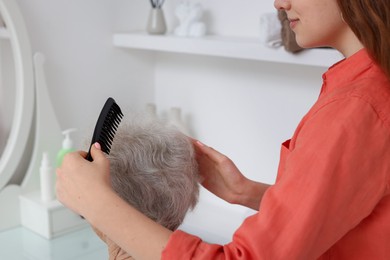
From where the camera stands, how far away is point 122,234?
73 centimetres

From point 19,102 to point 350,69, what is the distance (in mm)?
1206

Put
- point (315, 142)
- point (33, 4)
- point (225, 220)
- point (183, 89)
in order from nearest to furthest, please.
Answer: point (315, 142), point (33, 4), point (225, 220), point (183, 89)

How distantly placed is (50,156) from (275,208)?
1258mm

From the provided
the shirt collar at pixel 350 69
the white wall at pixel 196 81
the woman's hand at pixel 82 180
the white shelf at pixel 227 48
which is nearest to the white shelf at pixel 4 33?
the white wall at pixel 196 81

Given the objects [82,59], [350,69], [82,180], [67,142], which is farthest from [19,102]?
[350,69]

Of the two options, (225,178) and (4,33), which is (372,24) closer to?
(225,178)

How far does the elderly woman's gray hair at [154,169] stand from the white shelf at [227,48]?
2.09ft

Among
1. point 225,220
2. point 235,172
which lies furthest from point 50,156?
point 235,172

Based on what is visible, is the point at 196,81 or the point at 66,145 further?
the point at 196,81

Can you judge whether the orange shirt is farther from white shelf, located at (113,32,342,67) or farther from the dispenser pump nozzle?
the dispenser pump nozzle

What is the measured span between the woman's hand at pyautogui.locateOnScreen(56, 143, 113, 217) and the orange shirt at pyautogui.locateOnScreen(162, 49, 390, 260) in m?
0.13

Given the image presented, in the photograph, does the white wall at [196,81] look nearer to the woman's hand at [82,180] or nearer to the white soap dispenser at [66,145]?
the white soap dispenser at [66,145]

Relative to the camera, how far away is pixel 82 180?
2.49ft

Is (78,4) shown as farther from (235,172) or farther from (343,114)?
(343,114)
